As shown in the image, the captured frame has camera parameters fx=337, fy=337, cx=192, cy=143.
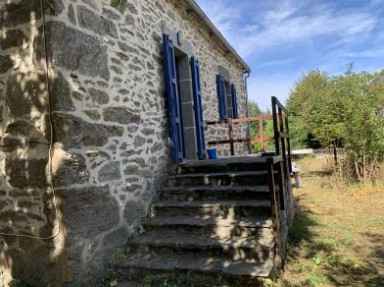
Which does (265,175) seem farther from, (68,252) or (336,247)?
(68,252)

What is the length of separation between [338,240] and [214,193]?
183cm

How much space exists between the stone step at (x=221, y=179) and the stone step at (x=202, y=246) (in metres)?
1.02

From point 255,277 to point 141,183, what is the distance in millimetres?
1919

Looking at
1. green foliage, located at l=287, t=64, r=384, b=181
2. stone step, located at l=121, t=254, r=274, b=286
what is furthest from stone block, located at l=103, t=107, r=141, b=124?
green foliage, located at l=287, t=64, r=384, b=181

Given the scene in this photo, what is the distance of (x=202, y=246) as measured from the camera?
3596 millimetres

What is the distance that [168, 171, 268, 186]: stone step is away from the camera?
4.52m

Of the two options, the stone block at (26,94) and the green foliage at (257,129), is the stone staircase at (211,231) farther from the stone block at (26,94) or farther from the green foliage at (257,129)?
the green foliage at (257,129)

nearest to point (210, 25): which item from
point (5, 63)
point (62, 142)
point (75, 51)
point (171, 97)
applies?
point (171, 97)

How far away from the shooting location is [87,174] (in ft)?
11.0

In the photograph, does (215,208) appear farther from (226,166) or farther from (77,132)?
(77,132)

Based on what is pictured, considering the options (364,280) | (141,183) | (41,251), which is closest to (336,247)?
(364,280)

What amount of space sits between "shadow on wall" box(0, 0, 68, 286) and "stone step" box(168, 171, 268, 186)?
2.15 m

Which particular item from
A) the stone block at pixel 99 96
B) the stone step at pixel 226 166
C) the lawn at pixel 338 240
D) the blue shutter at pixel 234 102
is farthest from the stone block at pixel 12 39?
the blue shutter at pixel 234 102

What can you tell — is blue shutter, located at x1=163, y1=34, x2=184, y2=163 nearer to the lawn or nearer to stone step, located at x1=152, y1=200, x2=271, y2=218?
stone step, located at x1=152, y1=200, x2=271, y2=218
